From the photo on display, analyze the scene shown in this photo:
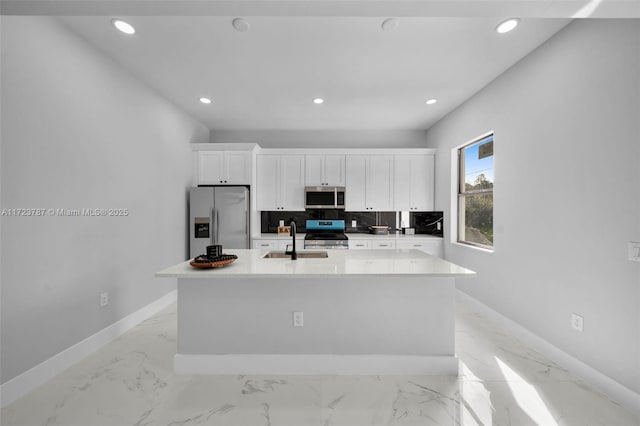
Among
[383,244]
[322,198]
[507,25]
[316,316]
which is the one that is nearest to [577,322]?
[316,316]

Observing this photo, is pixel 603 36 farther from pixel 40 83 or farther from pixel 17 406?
pixel 17 406

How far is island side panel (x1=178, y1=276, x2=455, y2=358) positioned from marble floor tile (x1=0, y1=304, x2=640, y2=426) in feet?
Answer: 0.73

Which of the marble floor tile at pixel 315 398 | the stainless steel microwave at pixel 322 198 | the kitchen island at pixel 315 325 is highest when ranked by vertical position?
the stainless steel microwave at pixel 322 198

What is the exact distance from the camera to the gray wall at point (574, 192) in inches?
69.3

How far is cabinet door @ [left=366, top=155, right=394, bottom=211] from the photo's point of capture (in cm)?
470

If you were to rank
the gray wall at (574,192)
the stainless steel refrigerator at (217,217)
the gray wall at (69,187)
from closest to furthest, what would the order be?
the gray wall at (574,192) → the gray wall at (69,187) → the stainless steel refrigerator at (217,217)

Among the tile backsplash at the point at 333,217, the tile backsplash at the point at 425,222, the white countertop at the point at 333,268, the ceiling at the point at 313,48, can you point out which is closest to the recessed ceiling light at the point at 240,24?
the ceiling at the point at 313,48

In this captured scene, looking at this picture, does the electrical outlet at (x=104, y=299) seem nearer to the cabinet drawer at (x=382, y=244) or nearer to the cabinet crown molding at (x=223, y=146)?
the cabinet crown molding at (x=223, y=146)

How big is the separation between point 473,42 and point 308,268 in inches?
95.1

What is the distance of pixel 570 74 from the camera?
213 cm

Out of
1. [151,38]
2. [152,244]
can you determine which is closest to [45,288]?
[152,244]

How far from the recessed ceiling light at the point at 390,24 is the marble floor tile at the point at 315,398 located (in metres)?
2.75

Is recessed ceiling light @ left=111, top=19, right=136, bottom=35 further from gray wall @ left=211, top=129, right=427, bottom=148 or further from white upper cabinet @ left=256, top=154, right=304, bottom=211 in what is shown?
gray wall @ left=211, top=129, right=427, bottom=148

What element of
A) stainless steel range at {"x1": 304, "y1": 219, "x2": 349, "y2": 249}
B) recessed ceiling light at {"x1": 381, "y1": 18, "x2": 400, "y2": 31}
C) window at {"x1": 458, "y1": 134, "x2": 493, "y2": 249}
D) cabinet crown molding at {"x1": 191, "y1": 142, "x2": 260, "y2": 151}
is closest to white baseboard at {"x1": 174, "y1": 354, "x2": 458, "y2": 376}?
window at {"x1": 458, "y1": 134, "x2": 493, "y2": 249}
